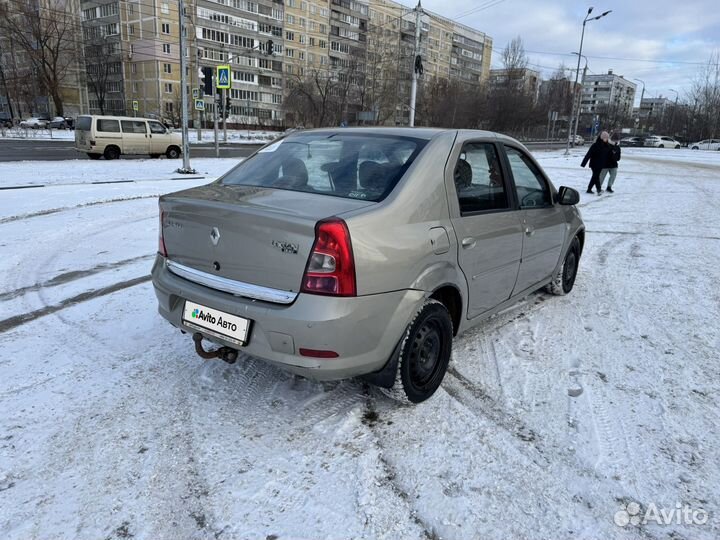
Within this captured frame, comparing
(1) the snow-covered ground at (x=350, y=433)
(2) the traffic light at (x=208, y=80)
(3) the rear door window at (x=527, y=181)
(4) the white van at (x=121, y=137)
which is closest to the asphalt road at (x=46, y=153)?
(4) the white van at (x=121, y=137)

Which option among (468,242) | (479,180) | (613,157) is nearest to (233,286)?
(468,242)

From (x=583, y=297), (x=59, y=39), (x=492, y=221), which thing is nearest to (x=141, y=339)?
(x=492, y=221)

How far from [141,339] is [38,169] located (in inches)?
537

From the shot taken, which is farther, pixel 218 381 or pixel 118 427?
pixel 218 381

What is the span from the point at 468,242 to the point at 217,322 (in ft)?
5.31

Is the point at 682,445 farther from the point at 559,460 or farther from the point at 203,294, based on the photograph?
the point at 203,294

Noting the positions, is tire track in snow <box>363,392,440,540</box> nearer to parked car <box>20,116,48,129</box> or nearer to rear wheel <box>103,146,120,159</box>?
rear wheel <box>103,146,120,159</box>

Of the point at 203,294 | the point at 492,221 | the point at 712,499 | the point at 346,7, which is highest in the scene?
the point at 346,7

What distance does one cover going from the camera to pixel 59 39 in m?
54.5

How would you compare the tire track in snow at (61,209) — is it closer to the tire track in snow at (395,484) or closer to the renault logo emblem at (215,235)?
the renault logo emblem at (215,235)

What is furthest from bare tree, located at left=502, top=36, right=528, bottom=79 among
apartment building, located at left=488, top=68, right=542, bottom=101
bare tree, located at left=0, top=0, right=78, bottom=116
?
bare tree, located at left=0, top=0, right=78, bottom=116

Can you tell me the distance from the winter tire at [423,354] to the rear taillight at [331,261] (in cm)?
56

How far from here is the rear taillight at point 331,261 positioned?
245 centimetres

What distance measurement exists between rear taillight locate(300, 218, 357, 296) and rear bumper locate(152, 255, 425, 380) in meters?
0.06
